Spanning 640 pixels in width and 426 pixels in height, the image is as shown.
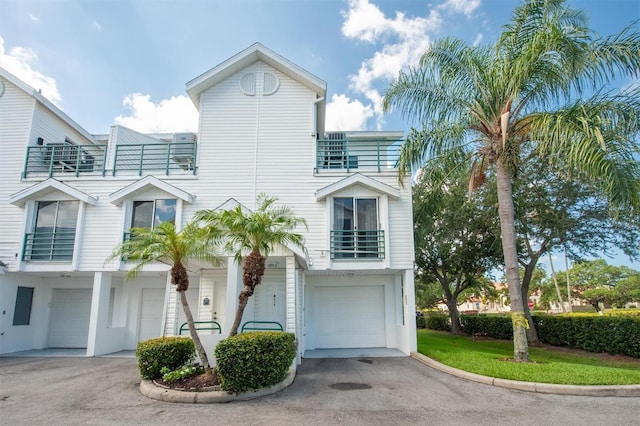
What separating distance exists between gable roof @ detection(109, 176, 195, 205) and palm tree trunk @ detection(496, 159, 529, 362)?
10467mm

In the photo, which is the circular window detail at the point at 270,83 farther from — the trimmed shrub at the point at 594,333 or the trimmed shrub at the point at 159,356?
the trimmed shrub at the point at 594,333

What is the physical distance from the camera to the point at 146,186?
1393 cm

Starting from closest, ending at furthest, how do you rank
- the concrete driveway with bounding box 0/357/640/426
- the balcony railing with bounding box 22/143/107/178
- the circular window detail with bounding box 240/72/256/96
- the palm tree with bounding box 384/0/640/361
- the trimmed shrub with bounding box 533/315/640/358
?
the concrete driveway with bounding box 0/357/640/426 → the palm tree with bounding box 384/0/640/361 → the trimmed shrub with bounding box 533/315/640/358 → the balcony railing with bounding box 22/143/107/178 → the circular window detail with bounding box 240/72/256/96

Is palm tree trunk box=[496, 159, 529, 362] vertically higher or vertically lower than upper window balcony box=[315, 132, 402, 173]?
lower

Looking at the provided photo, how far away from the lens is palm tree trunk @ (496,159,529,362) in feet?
33.6

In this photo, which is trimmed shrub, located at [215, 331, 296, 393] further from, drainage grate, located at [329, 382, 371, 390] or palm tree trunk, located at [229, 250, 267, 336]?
drainage grate, located at [329, 382, 371, 390]

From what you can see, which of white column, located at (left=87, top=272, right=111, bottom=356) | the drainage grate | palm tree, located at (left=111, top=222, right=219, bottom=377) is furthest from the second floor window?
the drainage grate

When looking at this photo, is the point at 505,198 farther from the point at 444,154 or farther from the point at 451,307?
the point at 451,307

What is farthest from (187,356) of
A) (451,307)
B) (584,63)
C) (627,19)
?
(451,307)

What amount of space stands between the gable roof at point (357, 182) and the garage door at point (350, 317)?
13.2 feet

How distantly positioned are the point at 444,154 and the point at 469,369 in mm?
6317

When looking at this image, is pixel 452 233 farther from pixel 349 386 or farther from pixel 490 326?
pixel 349 386

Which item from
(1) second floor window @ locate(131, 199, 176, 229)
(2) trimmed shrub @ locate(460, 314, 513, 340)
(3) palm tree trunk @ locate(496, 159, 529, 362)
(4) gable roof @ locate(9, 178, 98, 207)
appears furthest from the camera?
(2) trimmed shrub @ locate(460, 314, 513, 340)

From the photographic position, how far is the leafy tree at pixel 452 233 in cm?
1583
